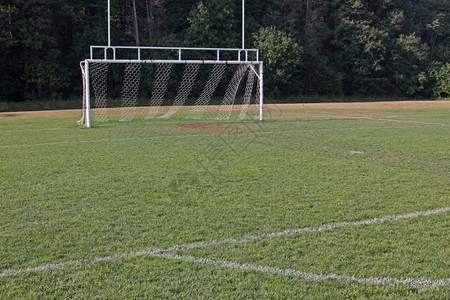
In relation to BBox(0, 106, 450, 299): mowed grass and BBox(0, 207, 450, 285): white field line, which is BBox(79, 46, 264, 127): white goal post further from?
BBox(0, 207, 450, 285): white field line

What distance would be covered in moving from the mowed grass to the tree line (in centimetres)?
2425

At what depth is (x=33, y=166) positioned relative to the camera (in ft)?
27.0

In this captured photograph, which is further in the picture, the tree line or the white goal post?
the tree line

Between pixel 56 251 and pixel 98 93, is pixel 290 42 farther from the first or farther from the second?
pixel 56 251

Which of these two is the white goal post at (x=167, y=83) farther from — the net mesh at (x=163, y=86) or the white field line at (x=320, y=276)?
the white field line at (x=320, y=276)

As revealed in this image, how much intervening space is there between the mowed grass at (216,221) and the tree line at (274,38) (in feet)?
79.5

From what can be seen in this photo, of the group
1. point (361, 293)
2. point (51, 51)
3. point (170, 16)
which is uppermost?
point (170, 16)

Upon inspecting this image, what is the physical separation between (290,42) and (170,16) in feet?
35.7

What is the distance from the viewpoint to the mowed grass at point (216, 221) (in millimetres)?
3371

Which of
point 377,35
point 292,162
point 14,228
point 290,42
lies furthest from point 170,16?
point 14,228

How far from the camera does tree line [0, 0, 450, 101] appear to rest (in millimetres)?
32219

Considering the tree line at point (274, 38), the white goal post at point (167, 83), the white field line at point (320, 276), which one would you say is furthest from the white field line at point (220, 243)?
the tree line at point (274, 38)

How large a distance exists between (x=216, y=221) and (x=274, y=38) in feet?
116

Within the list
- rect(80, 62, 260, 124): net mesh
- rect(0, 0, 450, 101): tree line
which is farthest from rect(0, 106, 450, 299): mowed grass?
rect(0, 0, 450, 101): tree line
